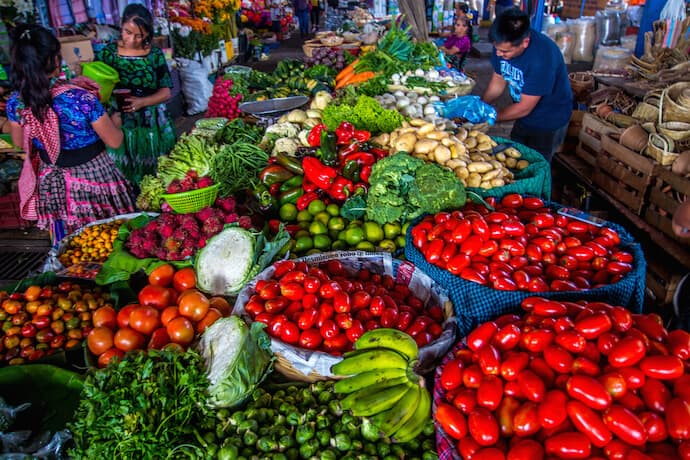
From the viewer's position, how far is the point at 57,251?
3232mm

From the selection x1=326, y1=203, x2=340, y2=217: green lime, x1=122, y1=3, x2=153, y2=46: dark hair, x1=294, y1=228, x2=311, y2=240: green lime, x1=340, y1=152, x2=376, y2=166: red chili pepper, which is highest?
x1=122, y1=3, x2=153, y2=46: dark hair

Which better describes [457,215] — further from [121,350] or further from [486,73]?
[486,73]

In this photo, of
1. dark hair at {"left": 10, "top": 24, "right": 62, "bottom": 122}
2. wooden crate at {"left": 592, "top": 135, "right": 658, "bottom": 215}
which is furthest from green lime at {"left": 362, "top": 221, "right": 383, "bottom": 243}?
wooden crate at {"left": 592, "top": 135, "right": 658, "bottom": 215}

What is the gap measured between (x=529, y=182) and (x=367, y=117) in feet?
4.81

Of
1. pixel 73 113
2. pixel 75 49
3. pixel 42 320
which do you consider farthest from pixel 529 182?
pixel 75 49

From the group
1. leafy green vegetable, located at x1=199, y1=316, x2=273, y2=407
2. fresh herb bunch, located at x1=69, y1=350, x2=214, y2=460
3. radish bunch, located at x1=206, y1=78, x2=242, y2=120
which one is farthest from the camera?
radish bunch, located at x1=206, y1=78, x2=242, y2=120

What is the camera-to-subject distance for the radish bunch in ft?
20.1

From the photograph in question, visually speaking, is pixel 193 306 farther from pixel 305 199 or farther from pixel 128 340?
pixel 305 199

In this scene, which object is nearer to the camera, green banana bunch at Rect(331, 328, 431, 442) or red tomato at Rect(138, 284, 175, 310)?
green banana bunch at Rect(331, 328, 431, 442)

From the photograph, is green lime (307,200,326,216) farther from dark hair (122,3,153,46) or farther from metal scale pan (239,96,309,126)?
dark hair (122,3,153,46)

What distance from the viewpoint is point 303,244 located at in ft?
9.43

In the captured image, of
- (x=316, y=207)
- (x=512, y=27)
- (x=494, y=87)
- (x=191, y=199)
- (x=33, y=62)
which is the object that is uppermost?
(x=512, y=27)

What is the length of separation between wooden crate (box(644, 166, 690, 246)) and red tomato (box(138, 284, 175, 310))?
4.11 m

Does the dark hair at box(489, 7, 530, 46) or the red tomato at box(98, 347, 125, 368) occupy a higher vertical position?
the dark hair at box(489, 7, 530, 46)
